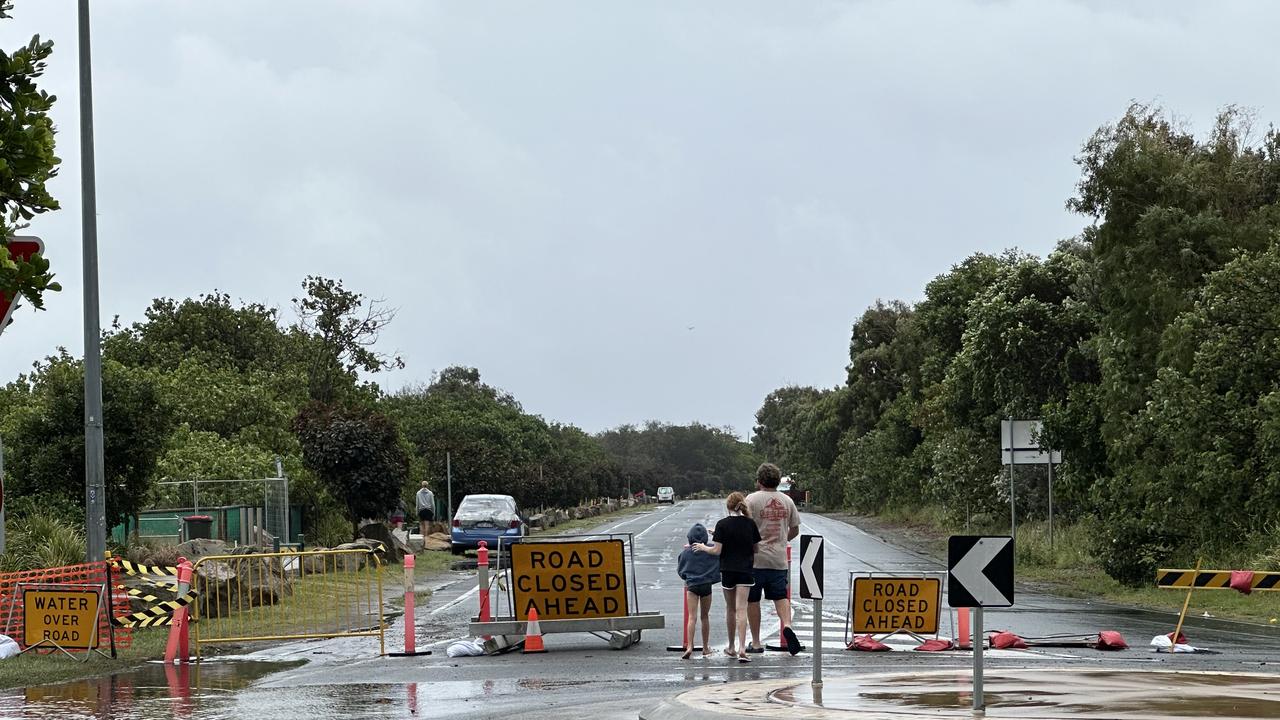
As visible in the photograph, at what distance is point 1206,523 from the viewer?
26.8 metres

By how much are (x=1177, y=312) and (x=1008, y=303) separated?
888 centimetres

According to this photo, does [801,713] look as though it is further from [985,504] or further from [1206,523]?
[985,504]

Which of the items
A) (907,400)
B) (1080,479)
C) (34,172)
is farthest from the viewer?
(907,400)

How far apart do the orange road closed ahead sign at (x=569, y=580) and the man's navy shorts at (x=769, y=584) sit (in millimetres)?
1727

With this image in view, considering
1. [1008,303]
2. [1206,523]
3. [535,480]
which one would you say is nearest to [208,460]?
[1008,303]

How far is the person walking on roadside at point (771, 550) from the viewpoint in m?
16.6

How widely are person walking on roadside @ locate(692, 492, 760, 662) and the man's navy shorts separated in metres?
0.24

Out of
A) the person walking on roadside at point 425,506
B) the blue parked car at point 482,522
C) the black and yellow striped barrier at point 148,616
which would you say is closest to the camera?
the black and yellow striped barrier at point 148,616

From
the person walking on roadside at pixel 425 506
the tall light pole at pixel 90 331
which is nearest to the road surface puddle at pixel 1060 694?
the tall light pole at pixel 90 331

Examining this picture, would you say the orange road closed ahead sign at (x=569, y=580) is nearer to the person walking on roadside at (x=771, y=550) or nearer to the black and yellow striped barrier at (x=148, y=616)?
the person walking on roadside at (x=771, y=550)

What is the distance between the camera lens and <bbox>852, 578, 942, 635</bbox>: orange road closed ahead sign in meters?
17.3

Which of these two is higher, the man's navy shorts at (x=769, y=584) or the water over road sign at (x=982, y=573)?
the water over road sign at (x=982, y=573)

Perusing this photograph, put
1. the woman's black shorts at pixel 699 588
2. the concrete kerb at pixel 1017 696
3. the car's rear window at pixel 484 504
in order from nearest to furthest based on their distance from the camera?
the concrete kerb at pixel 1017 696, the woman's black shorts at pixel 699 588, the car's rear window at pixel 484 504

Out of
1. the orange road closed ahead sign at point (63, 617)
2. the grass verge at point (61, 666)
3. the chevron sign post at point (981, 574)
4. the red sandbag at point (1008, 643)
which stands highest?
the chevron sign post at point (981, 574)
